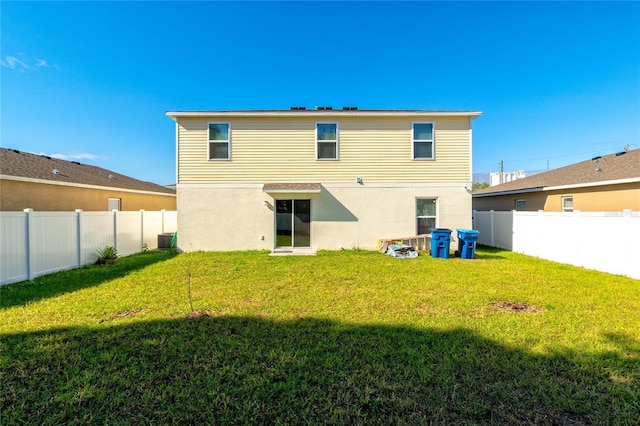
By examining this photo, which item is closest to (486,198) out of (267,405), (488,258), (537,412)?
(488,258)

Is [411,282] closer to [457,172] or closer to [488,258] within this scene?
[488,258]

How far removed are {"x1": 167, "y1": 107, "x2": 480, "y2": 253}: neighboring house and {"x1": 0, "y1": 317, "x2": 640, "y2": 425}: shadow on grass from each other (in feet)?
24.2

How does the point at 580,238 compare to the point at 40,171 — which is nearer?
the point at 580,238

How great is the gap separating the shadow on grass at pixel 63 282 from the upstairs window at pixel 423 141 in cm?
1092

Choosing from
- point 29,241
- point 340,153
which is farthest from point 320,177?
point 29,241

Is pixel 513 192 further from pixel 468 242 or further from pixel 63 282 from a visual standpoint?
pixel 63 282

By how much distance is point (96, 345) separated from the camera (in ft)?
11.7

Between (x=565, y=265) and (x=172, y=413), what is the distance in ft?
36.1

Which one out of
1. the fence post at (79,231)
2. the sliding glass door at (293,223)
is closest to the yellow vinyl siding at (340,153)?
the sliding glass door at (293,223)

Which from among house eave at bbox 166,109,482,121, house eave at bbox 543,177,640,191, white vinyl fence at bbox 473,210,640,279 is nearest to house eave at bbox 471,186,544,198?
house eave at bbox 543,177,640,191

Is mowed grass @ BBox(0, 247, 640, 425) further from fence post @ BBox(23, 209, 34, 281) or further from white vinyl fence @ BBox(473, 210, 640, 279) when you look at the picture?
white vinyl fence @ BBox(473, 210, 640, 279)

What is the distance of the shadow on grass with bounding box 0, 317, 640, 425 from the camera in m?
2.42

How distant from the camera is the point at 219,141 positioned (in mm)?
11250

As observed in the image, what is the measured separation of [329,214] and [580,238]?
8262 mm
